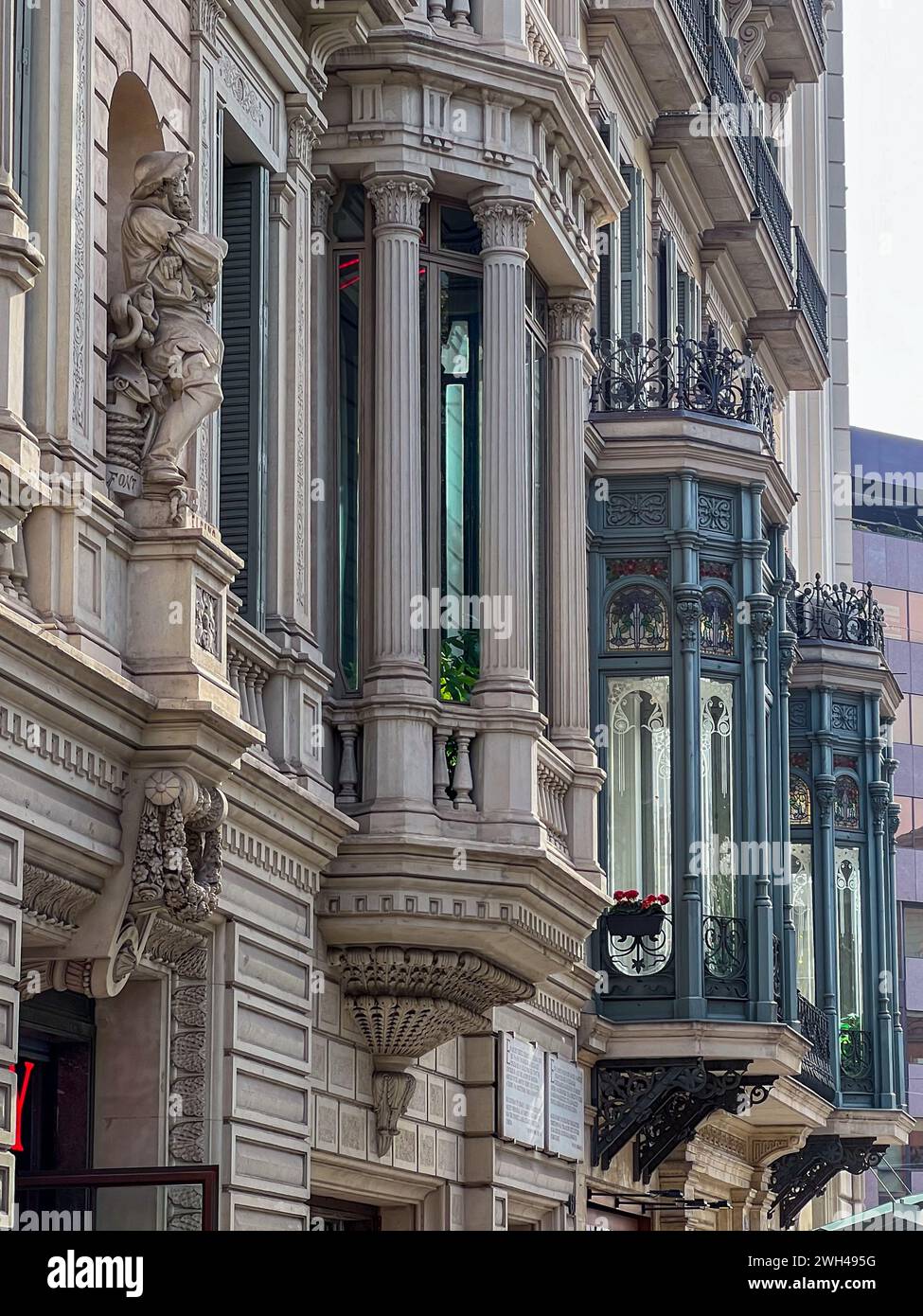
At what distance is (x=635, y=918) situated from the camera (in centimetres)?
2617

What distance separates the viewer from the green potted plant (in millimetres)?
26125

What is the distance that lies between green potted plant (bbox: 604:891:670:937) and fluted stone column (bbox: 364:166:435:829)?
24.2ft

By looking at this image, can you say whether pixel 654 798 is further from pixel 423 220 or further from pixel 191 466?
pixel 191 466

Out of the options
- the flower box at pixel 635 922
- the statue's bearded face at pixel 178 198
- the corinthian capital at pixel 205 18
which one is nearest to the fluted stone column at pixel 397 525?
the corinthian capital at pixel 205 18

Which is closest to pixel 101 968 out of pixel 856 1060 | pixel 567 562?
pixel 567 562

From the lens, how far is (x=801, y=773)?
36531mm

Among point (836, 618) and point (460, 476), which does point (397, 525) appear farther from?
point (836, 618)

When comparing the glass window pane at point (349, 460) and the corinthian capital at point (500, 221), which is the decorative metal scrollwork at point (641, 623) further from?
the glass window pane at point (349, 460)

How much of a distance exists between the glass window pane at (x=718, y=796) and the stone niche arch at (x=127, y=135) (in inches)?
484

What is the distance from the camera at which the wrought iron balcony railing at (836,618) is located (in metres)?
36.4

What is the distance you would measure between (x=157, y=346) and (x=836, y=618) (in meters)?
23.1

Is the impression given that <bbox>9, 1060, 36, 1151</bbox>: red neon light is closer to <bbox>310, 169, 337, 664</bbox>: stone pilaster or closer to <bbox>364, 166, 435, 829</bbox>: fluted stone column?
<bbox>364, 166, 435, 829</bbox>: fluted stone column

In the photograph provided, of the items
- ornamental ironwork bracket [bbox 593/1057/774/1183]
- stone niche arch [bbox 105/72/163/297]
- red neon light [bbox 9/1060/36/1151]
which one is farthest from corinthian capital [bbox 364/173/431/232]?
ornamental ironwork bracket [bbox 593/1057/774/1183]
